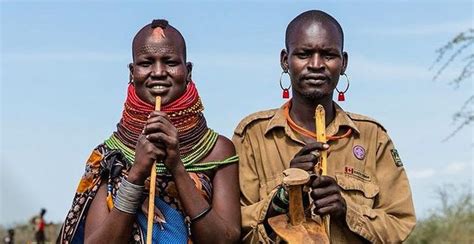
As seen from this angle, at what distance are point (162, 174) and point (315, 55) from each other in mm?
916

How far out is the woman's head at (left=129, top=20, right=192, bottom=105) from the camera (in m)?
4.41

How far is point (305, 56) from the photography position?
15.1ft

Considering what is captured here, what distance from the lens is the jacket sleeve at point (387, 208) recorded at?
4555 millimetres

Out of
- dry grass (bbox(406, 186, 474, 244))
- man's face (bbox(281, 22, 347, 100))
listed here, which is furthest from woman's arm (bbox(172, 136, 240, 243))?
dry grass (bbox(406, 186, 474, 244))

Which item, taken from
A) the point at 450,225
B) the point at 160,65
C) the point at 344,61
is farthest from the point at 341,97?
the point at 450,225

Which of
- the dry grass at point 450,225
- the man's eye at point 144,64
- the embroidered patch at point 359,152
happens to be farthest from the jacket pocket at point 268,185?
the dry grass at point 450,225

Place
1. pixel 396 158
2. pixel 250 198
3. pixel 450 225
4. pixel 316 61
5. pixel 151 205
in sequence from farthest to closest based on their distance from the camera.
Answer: pixel 450 225 < pixel 396 158 < pixel 250 198 < pixel 316 61 < pixel 151 205

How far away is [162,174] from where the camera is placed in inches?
174

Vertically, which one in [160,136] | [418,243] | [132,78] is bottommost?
[418,243]

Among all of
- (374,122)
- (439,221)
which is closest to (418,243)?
(439,221)

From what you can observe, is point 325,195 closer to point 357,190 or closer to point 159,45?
point 357,190

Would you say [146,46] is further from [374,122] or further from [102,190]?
[374,122]

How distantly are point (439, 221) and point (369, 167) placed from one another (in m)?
Result: 14.0

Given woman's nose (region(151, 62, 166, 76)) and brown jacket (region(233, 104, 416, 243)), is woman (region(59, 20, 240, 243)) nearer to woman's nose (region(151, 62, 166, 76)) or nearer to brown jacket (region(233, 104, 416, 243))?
woman's nose (region(151, 62, 166, 76))
